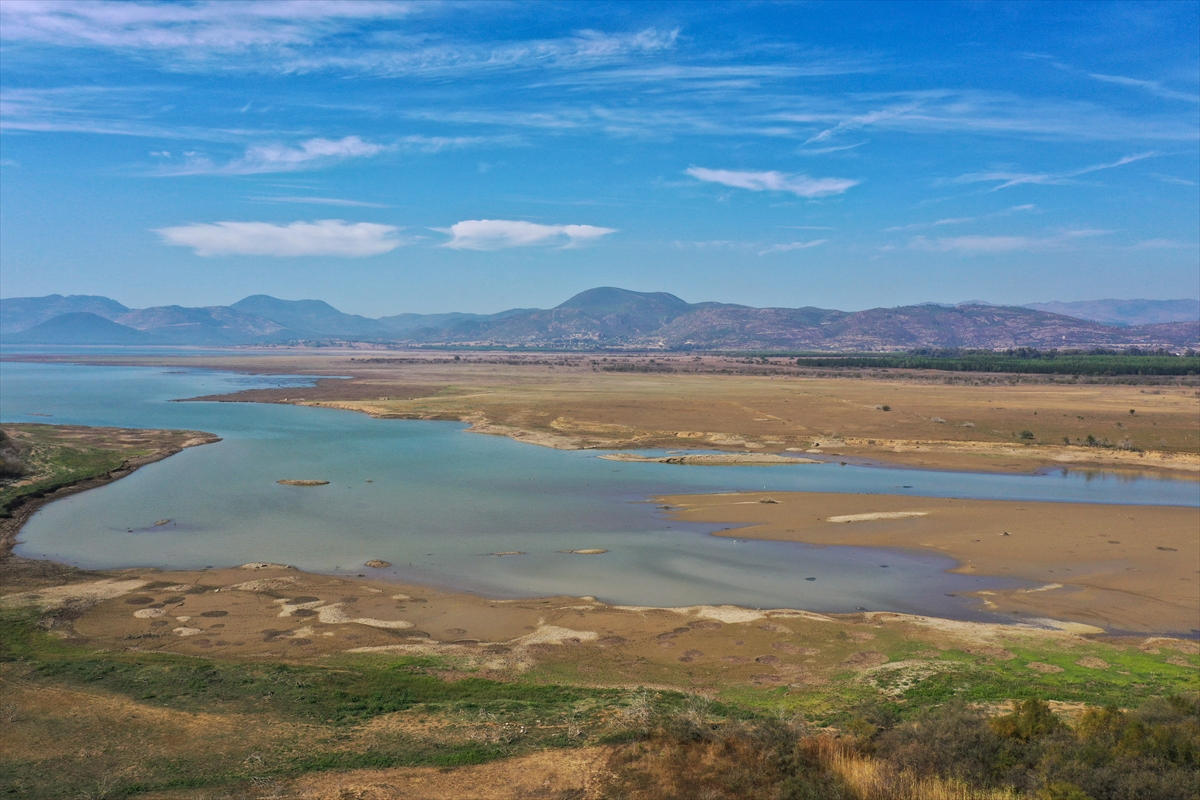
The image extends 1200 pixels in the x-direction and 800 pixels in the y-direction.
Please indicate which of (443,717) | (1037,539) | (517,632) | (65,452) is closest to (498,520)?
(517,632)

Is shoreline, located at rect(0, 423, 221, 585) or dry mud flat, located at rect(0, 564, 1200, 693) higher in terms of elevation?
shoreline, located at rect(0, 423, 221, 585)

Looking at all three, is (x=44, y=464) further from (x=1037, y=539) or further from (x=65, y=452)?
(x=1037, y=539)

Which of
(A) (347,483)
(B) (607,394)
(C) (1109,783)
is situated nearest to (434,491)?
(A) (347,483)

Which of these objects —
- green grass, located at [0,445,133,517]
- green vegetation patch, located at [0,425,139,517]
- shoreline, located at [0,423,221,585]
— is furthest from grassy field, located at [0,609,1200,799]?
green vegetation patch, located at [0,425,139,517]

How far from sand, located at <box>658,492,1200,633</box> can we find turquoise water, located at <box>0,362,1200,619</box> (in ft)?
5.08

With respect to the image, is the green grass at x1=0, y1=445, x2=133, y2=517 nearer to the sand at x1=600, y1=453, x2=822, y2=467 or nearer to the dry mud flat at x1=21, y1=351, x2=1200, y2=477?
the dry mud flat at x1=21, y1=351, x2=1200, y2=477

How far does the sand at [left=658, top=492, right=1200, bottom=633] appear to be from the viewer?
2130 centimetres

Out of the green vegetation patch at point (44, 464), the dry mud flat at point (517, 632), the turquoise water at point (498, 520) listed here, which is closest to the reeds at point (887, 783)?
the dry mud flat at point (517, 632)

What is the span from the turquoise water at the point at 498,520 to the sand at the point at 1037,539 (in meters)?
1.55

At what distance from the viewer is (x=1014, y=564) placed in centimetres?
2544

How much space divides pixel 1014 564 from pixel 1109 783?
18.3 m

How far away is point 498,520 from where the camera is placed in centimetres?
3119

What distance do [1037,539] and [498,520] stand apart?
22.4 meters

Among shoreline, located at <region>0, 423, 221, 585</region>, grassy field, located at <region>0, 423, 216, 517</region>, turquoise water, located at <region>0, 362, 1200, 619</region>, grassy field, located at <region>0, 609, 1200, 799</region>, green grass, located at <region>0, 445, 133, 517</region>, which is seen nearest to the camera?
grassy field, located at <region>0, 609, 1200, 799</region>
